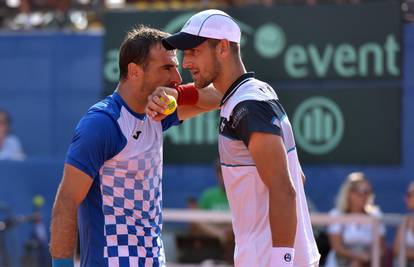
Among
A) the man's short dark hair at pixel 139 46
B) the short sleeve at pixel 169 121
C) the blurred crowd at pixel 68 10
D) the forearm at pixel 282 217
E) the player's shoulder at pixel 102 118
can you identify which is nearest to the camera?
the forearm at pixel 282 217

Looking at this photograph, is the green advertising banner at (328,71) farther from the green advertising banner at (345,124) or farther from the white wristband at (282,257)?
the white wristband at (282,257)

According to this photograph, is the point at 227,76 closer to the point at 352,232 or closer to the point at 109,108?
the point at 109,108

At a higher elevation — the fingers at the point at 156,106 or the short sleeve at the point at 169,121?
the fingers at the point at 156,106

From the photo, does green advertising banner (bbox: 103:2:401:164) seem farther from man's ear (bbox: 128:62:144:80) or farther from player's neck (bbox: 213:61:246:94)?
player's neck (bbox: 213:61:246:94)

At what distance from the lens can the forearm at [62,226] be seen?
468 centimetres

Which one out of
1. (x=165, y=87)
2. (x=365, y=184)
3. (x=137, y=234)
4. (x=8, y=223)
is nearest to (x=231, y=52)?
(x=165, y=87)

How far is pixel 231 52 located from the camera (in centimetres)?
461

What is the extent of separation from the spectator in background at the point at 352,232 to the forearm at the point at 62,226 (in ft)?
17.5

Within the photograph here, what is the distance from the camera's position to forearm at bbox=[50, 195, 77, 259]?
4684 mm

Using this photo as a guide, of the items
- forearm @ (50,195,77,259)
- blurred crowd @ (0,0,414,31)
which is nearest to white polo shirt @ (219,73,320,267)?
forearm @ (50,195,77,259)

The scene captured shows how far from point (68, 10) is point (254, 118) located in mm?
9641

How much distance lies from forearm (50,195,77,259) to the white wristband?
0.98 metres

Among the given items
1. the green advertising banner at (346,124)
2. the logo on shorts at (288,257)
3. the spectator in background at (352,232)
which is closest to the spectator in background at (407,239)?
the spectator in background at (352,232)

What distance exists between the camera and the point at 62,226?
468 centimetres
